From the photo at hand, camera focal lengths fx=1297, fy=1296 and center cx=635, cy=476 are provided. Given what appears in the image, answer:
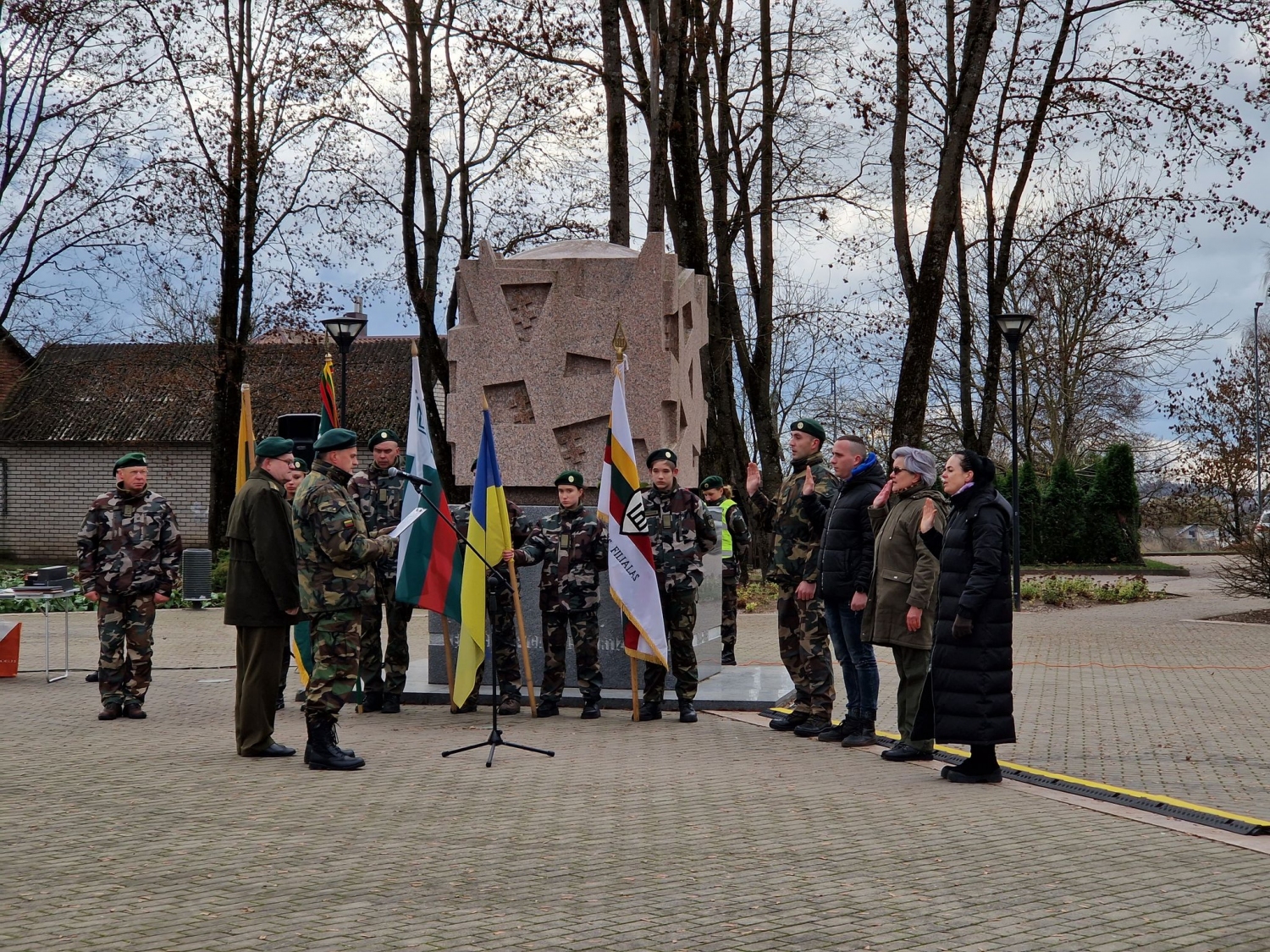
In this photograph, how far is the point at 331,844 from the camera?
582 cm

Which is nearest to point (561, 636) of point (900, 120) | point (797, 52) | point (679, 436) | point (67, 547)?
point (679, 436)

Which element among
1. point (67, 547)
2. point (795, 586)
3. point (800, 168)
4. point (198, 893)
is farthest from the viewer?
point (67, 547)

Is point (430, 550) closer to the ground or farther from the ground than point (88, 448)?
closer to the ground

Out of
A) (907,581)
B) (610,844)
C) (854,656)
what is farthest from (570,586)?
(610,844)

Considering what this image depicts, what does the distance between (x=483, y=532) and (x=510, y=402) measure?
9.83ft

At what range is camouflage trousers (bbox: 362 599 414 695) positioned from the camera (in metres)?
10.4

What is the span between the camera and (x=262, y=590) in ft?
27.0

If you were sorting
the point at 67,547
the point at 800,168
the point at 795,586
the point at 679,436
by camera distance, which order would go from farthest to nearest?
the point at 67,547
the point at 800,168
the point at 679,436
the point at 795,586

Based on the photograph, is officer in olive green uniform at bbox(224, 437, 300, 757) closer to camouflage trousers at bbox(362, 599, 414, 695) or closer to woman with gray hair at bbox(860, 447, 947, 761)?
camouflage trousers at bbox(362, 599, 414, 695)

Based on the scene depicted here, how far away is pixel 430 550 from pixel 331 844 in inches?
160

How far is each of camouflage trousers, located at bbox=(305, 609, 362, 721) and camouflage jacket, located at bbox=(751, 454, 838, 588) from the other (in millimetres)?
2942

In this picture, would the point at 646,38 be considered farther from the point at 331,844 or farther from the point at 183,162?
the point at 331,844

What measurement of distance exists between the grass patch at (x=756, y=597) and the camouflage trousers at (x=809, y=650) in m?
10.5

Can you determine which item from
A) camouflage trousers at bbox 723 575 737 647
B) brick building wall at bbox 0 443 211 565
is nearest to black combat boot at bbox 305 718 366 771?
camouflage trousers at bbox 723 575 737 647
